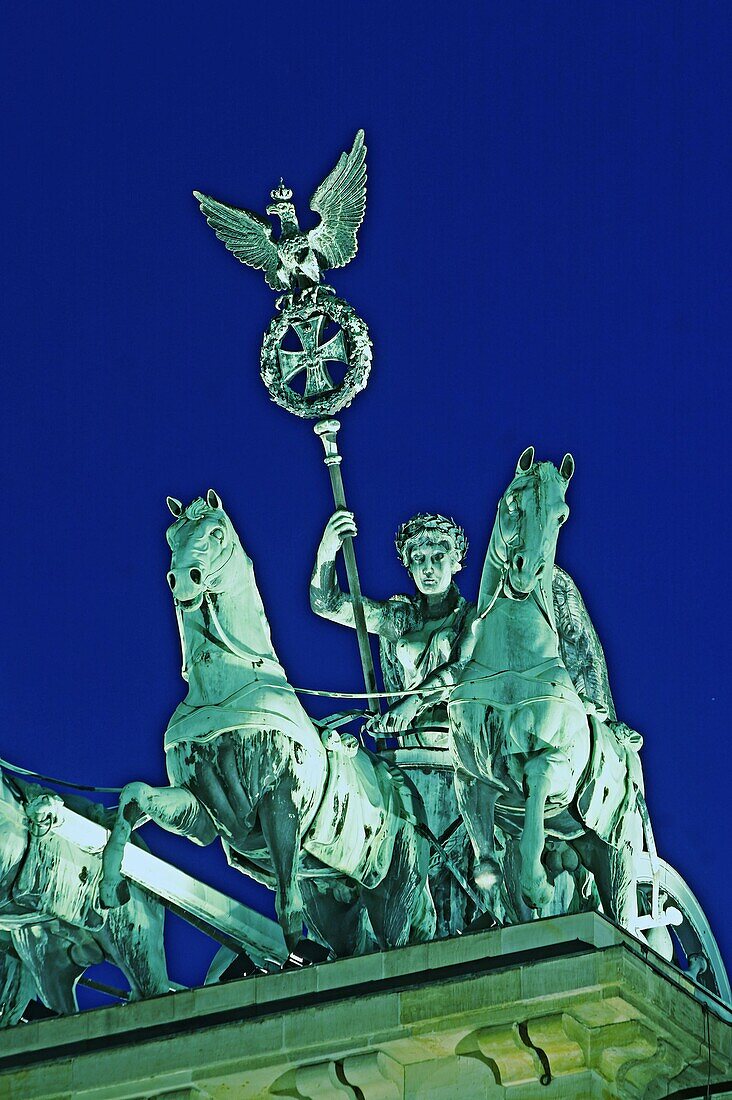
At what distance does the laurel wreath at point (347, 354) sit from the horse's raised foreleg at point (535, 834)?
4.17 m

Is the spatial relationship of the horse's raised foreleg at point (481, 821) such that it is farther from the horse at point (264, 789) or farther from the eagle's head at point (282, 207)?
the eagle's head at point (282, 207)

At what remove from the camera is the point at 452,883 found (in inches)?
1090

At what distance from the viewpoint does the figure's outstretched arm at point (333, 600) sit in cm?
2870

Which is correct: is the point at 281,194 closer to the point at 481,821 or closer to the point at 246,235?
the point at 246,235

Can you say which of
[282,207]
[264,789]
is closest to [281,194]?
[282,207]

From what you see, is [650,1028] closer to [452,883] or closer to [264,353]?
[452,883]

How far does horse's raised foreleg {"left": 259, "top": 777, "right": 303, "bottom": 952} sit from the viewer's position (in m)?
25.8

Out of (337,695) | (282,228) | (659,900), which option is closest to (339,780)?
(337,695)

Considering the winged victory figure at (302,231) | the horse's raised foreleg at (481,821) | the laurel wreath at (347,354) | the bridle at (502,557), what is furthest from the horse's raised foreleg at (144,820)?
the winged victory figure at (302,231)

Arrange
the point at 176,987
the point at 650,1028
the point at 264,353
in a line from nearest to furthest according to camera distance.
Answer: the point at 650,1028 → the point at 176,987 → the point at 264,353

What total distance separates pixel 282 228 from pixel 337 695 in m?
4.09

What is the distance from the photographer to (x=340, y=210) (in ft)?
97.3

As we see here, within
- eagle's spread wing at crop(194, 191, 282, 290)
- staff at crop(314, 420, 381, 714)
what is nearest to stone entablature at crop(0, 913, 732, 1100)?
staff at crop(314, 420, 381, 714)

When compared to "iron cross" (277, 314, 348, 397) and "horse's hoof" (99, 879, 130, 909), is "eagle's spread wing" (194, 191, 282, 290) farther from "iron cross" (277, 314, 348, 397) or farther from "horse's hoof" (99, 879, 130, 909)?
"horse's hoof" (99, 879, 130, 909)
